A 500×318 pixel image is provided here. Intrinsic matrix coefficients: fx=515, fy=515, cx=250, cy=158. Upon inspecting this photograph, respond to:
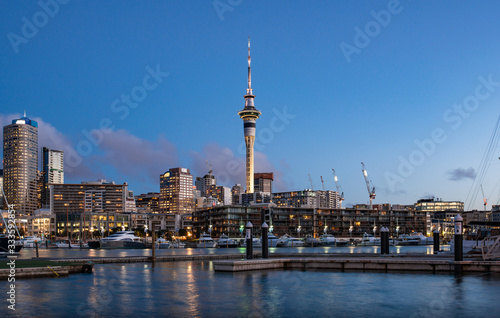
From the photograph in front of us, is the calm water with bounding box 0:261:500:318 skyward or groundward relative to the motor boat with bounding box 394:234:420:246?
skyward

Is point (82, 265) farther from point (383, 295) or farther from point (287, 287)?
point (383, 295)

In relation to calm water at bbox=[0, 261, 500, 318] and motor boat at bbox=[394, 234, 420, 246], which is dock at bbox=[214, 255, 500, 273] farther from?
motor boat at bbox=[394, 234, 420, 246]

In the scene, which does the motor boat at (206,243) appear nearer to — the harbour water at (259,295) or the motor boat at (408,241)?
the motor boat at (408,241)

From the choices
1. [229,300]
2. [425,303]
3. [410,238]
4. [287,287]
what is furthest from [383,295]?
[410,238]

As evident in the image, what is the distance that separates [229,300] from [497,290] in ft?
48.1

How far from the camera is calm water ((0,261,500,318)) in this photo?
2295 centimetres

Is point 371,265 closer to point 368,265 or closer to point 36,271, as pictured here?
point 368,265

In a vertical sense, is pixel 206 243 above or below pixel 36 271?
below

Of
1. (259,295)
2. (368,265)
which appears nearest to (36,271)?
(259,295)

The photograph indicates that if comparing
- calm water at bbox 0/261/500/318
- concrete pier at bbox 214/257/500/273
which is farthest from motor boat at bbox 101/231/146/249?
calm water at bbox 0/261/500/318

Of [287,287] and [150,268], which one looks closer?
[287,287]

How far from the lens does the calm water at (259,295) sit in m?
23.0

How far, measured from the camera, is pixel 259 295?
90.7 feet

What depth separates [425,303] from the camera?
24984mm
